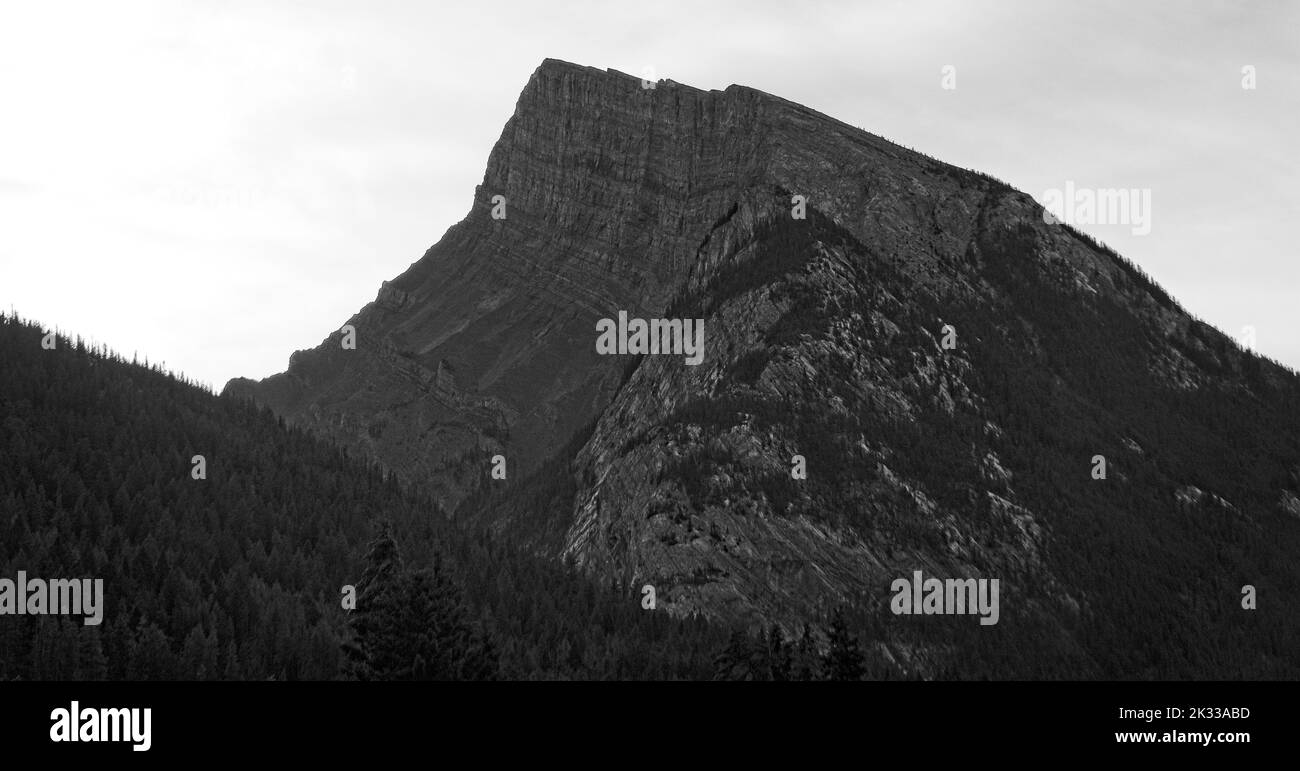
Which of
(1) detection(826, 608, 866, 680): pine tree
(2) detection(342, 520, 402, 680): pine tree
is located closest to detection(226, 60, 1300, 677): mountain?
(1) detection(826, 608, 866, 680): pine tree

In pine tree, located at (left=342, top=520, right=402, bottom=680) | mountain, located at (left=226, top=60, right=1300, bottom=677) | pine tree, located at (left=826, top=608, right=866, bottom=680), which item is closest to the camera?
pine tree, located at (left=342, top=520, right=402, bottom=680)

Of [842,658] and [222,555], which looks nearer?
[842,658]

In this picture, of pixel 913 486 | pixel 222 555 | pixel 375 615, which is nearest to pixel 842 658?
pixel 375 615

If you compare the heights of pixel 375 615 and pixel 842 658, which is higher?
pixel 375 615

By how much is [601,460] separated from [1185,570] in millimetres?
68309

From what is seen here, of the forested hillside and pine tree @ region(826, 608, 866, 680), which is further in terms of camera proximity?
pine tree @ region(826, 608, 866, 680)

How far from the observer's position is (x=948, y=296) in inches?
7721

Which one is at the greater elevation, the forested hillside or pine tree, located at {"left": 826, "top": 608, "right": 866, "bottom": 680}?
the forested hillside

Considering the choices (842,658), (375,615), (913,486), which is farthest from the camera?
(913,486)

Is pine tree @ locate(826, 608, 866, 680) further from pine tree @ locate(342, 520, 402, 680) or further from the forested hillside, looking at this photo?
pine tree @ locate(342, 520, 402, 680)

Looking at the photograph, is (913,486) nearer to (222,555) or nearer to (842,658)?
(842,658)

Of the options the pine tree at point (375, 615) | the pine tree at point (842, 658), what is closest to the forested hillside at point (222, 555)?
the pine tree at point (375, 615)
